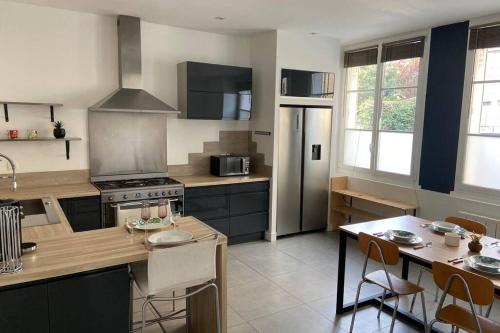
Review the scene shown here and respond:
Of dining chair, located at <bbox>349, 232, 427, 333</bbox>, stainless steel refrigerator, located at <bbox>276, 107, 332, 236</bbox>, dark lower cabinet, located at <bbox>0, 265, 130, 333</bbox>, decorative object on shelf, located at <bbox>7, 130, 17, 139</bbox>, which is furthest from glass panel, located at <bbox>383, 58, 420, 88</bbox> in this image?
decorative object on shelf, located at <bbox>7, 130, 17, 139</bbox>

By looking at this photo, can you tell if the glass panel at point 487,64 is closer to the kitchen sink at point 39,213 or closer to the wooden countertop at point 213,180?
the wooden countertop at point 213,180

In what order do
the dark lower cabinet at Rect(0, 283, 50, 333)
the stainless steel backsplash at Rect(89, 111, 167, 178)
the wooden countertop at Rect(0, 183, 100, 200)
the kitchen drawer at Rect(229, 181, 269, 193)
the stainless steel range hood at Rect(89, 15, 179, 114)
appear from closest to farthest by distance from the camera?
1. the dark lower cabinet at Rect(0, 283, 50, 333)
2. the wooden countertop at Rect(0, 183, 100, 200)
3. the stainless steel range hood at Rect(89, 15, 179, 114)
4. the stainless steel backsplash at Rect(89, 111, 167, 178)
5. the kitchen drawer at Rect(229, 181, 269, 193)

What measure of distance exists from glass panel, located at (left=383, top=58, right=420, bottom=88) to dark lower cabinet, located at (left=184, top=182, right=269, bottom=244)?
2.13 metres

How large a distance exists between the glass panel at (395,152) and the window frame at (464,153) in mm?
658

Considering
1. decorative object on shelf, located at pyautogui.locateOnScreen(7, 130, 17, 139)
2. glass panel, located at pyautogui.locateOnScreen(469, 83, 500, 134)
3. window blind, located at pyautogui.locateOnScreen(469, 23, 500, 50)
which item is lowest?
decorative object on shelf, located at pyautogui.locateOnScreen(7, 130, 17, 139)

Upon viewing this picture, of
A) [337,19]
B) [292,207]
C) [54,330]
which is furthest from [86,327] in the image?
[337,19]

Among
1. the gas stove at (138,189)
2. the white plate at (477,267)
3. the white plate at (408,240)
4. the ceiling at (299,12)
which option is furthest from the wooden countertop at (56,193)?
the white plate at (477,267)

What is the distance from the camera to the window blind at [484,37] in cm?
374

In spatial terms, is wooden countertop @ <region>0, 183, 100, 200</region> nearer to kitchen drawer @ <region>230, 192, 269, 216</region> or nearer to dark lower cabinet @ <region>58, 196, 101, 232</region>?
dark lower cabinet @ <region>58, 196, 101, 232</region>

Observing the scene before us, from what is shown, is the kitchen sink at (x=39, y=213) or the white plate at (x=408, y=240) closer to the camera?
the white plate at (x=408, y=240)

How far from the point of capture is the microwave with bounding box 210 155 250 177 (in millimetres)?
4781

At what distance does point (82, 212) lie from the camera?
368 cm

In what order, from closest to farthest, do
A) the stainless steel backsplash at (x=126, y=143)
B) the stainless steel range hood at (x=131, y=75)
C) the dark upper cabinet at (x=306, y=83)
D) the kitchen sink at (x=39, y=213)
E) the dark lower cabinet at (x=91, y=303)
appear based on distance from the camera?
the dark lower cabinet at (x=91, y=303) → the kitchen sink at (x=39, y=213) → the stainless steel range hood at (x=131, y=75) → the stainless steel backsplash at (x=126, y=143) → the dark upper cabinet at (x=306, y=83)

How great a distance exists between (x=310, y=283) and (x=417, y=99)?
2622mm
